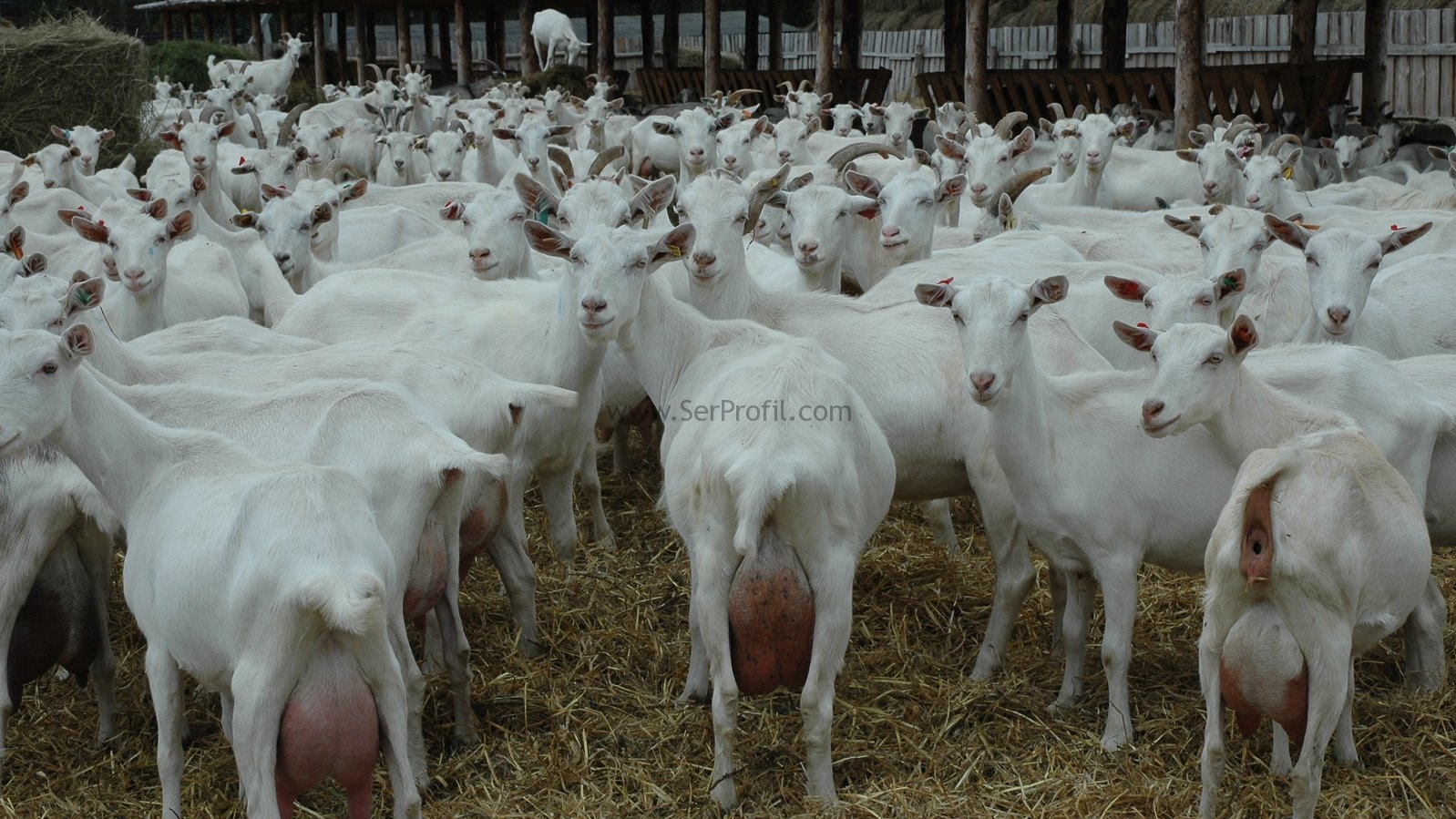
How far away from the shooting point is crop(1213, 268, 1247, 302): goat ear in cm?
545

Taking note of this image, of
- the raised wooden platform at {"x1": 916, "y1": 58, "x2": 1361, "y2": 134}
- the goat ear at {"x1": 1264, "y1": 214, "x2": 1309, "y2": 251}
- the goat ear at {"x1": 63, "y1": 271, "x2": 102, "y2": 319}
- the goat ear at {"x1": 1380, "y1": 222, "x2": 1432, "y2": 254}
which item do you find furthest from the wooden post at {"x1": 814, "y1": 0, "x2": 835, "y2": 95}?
the goat ear at {"x1": 63, "y1": 271, "x2": 102, "y2": 319}

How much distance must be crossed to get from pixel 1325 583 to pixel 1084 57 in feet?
99.7

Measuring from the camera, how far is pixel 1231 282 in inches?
215

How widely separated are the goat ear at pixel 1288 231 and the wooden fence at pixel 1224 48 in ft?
53.5

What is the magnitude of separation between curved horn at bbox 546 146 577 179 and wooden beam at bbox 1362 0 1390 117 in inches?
408

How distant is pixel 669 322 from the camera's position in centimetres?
529

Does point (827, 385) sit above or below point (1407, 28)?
below

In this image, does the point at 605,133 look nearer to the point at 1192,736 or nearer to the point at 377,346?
the point at 377,346

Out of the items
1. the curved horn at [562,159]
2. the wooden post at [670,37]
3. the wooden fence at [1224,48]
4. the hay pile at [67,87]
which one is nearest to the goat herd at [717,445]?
the curved horn at [562,159]

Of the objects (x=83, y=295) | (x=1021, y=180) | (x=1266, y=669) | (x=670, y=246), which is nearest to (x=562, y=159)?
(x=1021, y=180)

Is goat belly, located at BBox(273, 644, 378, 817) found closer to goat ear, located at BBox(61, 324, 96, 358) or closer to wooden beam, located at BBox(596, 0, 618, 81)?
goat ear, located at BBox(61, 324, 96, 358)

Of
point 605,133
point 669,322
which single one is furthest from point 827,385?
point 605,133

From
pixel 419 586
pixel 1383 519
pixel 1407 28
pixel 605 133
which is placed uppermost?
pixel 1407 28

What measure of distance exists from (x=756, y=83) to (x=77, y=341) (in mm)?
21835
